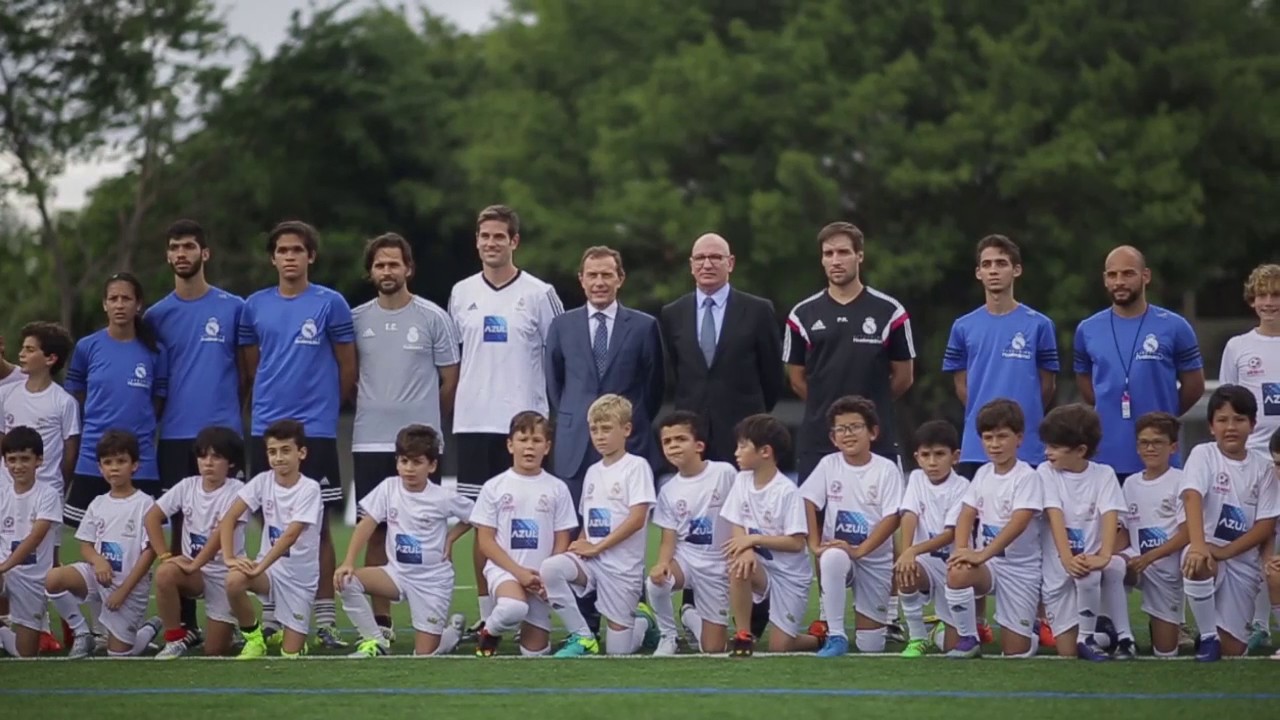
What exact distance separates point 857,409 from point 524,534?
1808mm

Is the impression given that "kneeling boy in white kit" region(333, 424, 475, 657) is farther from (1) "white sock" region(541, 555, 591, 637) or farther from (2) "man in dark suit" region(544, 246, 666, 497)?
(2) "man in dark suit" region(544, 246, 666, 497)

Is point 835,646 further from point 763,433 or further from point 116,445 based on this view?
point 116,445

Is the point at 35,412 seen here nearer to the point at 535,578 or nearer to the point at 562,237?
the point at 535,578

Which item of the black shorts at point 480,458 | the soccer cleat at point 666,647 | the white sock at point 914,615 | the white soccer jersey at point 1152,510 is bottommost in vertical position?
the soccer cleat at point 666,647

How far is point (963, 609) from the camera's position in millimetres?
9672

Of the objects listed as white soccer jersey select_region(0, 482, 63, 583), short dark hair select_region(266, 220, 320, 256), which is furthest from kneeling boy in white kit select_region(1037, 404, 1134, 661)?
white soccer jersey select_region(0, 482, 63, 583)

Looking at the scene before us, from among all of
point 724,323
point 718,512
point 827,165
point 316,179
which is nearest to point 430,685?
point 718,512

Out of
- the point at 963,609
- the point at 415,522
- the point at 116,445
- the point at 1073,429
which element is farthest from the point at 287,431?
the point at 1073,429

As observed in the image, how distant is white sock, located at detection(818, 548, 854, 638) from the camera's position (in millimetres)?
9852

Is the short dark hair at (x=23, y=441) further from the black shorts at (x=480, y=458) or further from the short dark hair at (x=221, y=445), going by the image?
the black shorts at (x=480, y=458)

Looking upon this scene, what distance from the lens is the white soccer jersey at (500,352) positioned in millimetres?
10977

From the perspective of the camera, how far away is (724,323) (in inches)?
424

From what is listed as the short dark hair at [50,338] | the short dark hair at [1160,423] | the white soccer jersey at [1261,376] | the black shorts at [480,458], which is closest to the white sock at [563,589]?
the black shorts at [480,458]

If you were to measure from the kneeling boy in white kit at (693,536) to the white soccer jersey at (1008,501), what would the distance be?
1.28m
